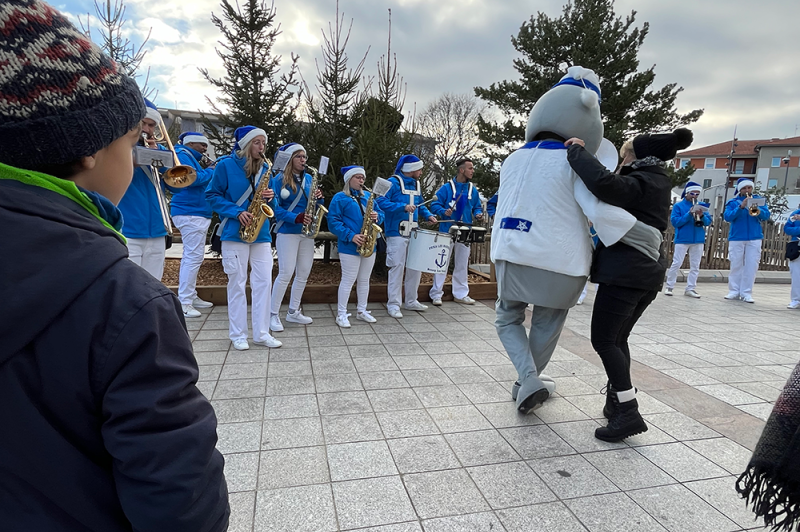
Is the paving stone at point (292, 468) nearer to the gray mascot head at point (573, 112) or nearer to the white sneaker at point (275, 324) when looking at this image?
the white sneaker at point (275, 324)

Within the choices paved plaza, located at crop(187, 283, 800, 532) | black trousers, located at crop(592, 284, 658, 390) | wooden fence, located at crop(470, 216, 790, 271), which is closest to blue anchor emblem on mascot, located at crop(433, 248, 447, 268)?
paved plaza, located at crop(187, 283, 800, 532)

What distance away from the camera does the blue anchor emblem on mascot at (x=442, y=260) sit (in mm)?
6055

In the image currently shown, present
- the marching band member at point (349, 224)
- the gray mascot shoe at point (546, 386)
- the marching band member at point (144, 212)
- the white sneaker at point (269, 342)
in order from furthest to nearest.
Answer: the marching band member at point (349, 224) → the white sneaker at point (269, 342) → the marching band member at point (144, 212) → the gray mascot shoe at point (546, 386)

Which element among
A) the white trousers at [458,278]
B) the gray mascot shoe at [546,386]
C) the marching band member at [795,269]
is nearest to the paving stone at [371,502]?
the gray mascot shoe at [546,386]

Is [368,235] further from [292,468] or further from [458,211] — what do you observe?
[292,468]

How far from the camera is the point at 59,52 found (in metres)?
0.80

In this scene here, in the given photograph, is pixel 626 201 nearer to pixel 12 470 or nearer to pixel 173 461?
pixel 173 461

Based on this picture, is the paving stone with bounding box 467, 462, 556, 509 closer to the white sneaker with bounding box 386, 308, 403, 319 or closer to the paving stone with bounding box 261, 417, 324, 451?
the paving stone with bounding box 261, 417, 324, 451

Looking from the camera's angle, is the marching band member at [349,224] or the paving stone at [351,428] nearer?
the paving stone at [351,428]

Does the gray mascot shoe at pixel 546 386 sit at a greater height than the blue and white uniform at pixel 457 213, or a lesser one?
lesser

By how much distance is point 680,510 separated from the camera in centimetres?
234

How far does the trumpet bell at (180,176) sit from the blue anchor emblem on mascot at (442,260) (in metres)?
3.10

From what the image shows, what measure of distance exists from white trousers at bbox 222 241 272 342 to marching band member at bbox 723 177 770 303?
8.61 meters

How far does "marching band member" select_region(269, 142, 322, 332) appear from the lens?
521cm
